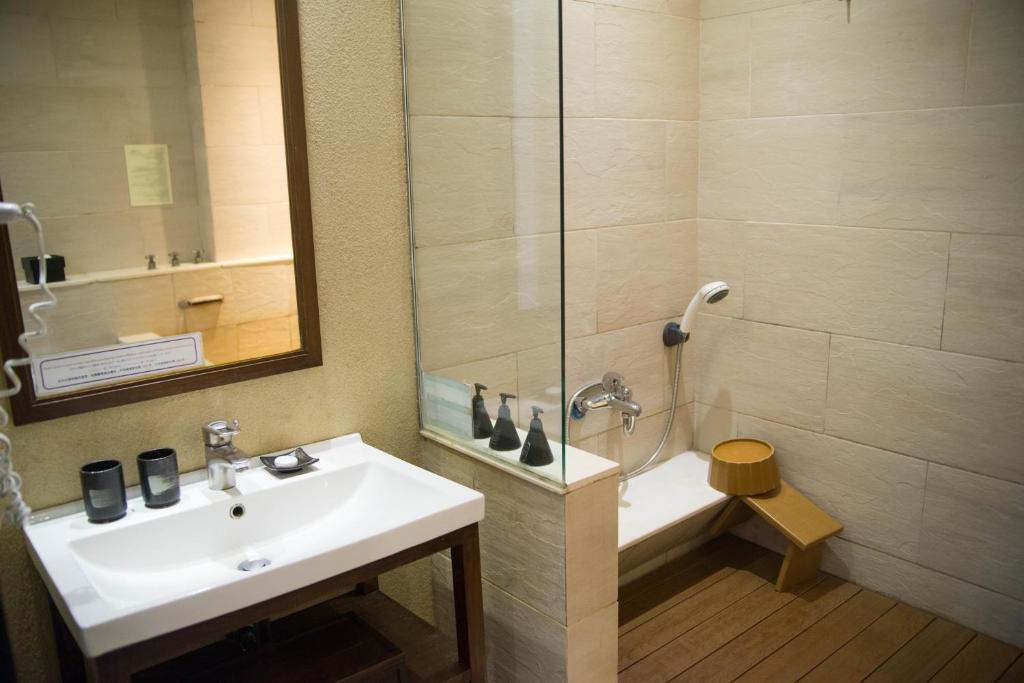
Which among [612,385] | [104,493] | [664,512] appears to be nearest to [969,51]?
[612,385]

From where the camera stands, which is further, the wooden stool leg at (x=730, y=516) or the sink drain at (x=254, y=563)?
the wooden stool leg at (x=730, y=516)

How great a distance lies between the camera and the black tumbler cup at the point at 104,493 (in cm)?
169

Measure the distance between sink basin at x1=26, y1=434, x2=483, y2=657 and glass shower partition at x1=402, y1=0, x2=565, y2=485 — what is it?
0.26m

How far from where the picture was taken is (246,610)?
4.95ft

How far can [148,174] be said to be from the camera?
1.79 metres

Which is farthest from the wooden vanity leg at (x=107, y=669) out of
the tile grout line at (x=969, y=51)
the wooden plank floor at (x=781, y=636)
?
the tile grout line at (x=969, y=51)

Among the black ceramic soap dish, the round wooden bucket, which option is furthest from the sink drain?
the round wooden bucket

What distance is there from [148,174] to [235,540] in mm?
832

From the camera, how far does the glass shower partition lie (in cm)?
178

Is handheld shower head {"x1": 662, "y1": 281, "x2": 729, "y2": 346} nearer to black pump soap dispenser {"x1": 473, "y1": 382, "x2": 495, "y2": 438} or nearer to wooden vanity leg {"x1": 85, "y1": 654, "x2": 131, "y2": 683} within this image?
black pump soap dispenser {"x1": 473, "y1": 382, "x2": 495, "y2": 438}

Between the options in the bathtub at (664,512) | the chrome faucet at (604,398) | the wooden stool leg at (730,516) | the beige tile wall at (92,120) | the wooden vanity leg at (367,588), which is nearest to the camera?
the beige tile wall at (92,120)

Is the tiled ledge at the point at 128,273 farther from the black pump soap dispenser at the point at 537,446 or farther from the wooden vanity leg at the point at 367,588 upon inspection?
the wooden vanity leg at the point at 367,588

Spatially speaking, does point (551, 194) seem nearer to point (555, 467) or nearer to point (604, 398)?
point (555, 467)

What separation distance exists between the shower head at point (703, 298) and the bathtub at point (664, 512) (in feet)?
1.74
